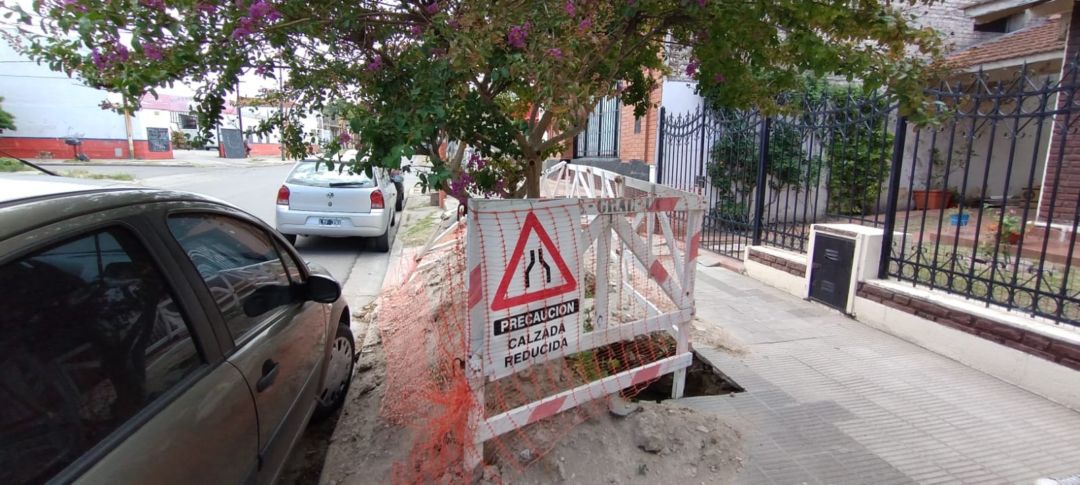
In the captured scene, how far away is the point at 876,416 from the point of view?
3.67 metres

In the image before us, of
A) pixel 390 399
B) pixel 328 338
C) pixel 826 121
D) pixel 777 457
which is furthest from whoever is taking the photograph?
pixel 826 121

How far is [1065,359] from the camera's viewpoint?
3.87 meters

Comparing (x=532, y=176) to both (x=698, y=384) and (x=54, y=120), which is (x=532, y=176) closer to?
(x=698, y=384)

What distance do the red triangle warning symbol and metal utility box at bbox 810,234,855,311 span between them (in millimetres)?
3878

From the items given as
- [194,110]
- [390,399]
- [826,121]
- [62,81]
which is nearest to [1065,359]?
[826,121]

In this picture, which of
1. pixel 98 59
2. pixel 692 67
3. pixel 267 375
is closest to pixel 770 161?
pixel 692 67

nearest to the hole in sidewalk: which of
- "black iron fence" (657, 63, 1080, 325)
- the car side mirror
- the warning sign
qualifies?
the warning sign

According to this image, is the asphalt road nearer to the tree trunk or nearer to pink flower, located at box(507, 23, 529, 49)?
the tree trunk

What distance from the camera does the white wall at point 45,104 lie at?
31.2 metres

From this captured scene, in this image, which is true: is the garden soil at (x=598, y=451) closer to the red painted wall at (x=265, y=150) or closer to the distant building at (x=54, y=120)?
the distant building at (x=54, y=120)

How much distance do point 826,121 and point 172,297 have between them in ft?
21.2

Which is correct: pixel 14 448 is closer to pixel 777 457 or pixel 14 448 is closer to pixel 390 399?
pixel 390 399

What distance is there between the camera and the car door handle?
7.80 feet

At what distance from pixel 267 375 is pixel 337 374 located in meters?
1.38
